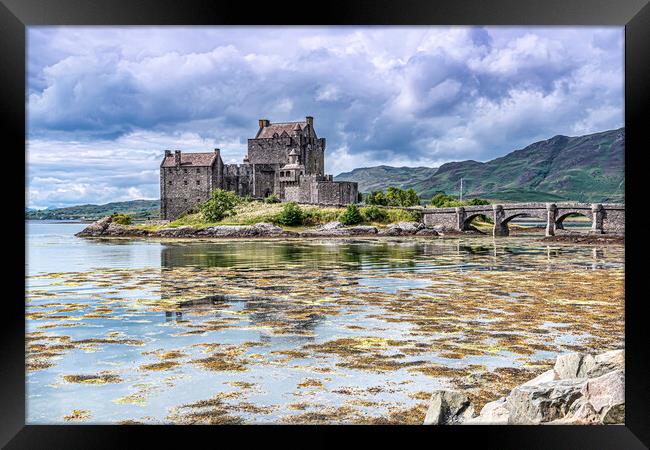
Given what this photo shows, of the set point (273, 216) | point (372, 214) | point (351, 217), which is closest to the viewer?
point (351, 217)

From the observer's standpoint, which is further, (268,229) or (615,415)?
(268,229)

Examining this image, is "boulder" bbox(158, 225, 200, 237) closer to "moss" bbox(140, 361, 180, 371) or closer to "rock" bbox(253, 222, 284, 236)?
"rock" bbox(253, 222, 284, 236)

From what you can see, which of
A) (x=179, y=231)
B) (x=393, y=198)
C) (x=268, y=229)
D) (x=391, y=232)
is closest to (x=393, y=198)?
(x=393, y=198)

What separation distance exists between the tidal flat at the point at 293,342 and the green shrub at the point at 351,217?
3324 centimetres

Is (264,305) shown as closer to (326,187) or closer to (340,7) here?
(340,7)

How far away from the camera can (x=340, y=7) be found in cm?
499

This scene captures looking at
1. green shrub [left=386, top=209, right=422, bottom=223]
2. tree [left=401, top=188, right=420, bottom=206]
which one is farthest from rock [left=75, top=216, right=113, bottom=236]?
tree [left=401, top=188, right=420, bottom=206]

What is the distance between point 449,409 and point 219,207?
5162 cm

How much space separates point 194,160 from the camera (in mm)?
63844

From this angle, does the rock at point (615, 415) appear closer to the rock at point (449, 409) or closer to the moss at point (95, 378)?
the rock at point (449, 409)

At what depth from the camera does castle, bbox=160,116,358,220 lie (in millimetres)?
60594

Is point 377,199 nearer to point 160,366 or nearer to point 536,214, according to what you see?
point 536,214

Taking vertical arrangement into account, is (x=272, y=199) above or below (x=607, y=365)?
above

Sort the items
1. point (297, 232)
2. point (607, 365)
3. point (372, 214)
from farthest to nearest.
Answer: point (372, 214) → point (297, 232) → point (607, 365)
